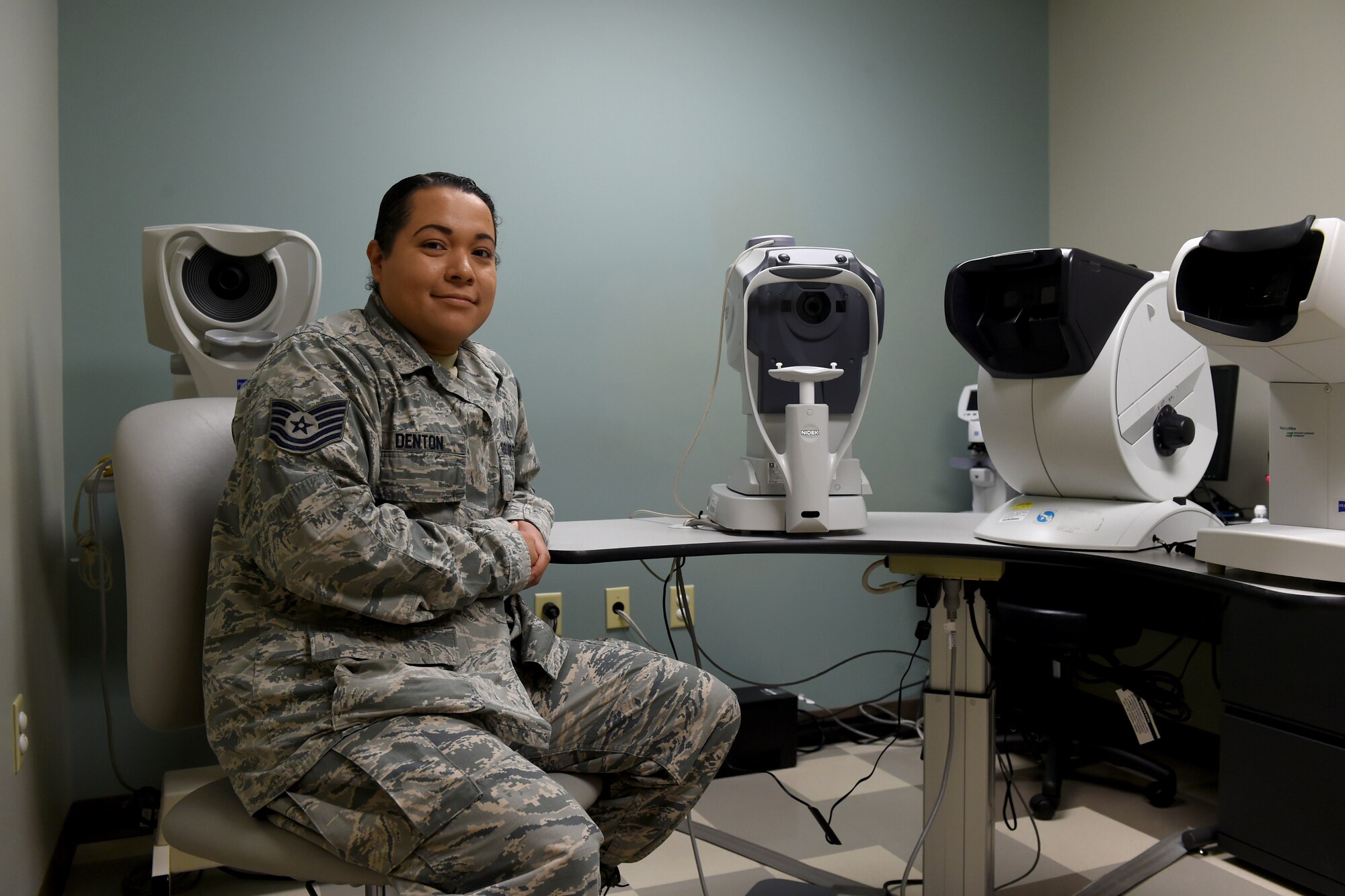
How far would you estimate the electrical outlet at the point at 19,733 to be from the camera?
1608 mm

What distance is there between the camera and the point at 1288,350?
135cm

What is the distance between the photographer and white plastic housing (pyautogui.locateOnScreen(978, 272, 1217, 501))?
1623mm

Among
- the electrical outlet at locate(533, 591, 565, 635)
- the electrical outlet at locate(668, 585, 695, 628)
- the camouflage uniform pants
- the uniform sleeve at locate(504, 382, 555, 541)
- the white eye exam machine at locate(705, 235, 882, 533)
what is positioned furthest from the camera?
the electrical outlet at locate(668, 585, 695, 628)

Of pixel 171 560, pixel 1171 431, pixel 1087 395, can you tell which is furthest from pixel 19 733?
pixel 1171 431

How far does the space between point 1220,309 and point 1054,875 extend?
49.6 inches

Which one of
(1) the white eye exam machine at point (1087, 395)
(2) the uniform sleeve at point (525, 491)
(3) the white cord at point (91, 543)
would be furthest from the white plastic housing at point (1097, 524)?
(3) the white cord at point (91, 543)

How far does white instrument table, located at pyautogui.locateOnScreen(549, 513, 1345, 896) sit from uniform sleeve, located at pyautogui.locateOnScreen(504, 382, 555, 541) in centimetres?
6

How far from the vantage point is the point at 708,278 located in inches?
109

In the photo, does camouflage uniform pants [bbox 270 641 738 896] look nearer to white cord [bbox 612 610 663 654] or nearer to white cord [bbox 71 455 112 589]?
white cord [bbox 71 455 112 589]

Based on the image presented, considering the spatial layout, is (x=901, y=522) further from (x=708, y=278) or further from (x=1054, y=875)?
(x=708, y=278)

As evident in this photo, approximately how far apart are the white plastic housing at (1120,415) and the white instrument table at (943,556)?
0.15 metres

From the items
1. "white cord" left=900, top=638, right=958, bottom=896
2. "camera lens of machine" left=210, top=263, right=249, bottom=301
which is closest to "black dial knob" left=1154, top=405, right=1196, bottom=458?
"white cord" left=900, top=638, right=958, bottom=896

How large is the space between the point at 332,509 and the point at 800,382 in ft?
2.79

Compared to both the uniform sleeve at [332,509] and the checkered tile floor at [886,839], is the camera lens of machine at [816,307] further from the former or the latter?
the checkered tile floor at [886,839]
